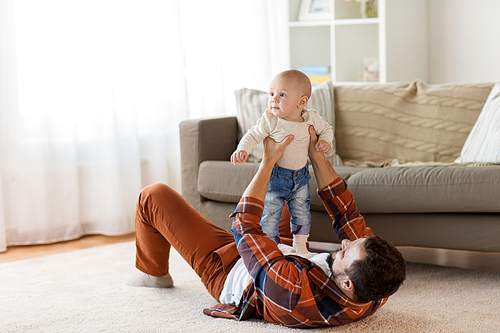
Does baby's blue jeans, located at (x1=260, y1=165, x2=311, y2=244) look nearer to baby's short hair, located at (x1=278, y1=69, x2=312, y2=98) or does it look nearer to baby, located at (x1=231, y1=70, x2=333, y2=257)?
baby, located at (x1=231, y1=70, x2=333, y2=257)

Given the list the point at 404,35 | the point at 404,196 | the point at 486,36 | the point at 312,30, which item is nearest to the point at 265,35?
the point at 312,30

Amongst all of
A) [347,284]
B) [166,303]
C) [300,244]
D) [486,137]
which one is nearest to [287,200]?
[300,244]

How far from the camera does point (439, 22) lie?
376 centimetres

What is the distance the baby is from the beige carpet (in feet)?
1.16

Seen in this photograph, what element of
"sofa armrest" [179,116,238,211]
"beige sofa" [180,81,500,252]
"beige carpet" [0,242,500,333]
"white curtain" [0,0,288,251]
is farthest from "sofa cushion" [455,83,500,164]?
"white curtain" [0,0,288,251]

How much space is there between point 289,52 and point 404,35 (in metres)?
0.85

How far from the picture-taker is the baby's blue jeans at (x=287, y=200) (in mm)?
1619

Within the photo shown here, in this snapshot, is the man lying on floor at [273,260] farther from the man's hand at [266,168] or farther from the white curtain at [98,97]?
the white curtain at [98,97]

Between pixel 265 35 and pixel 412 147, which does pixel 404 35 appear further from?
pixel 412 147

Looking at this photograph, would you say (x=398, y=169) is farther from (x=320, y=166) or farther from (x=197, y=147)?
(x=197, y=147)

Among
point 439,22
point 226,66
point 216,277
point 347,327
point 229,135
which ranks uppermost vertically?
point 439,22

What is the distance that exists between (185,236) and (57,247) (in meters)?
1.47

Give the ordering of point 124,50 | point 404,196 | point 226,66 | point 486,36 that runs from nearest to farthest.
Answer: point 404,196
point 124,50
point 486,36
point 226,66

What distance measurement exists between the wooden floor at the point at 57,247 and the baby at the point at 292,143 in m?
1.56
